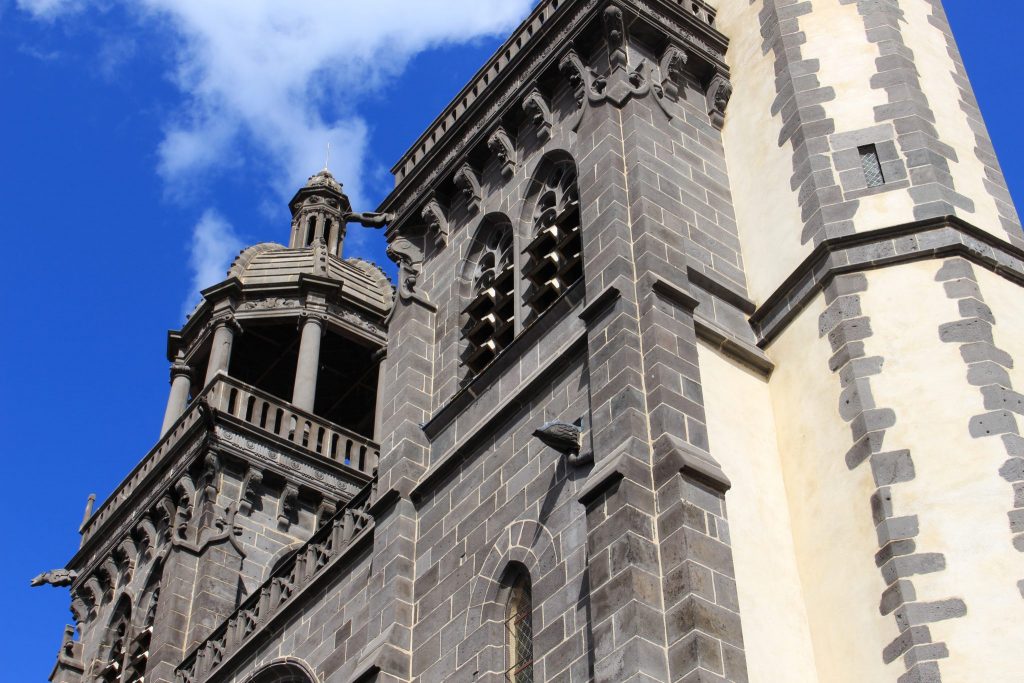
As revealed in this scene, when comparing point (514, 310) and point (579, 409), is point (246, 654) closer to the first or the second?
point (514, 310)

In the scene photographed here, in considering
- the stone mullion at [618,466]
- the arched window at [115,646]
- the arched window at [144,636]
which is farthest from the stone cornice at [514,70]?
the arched window at [115,646]

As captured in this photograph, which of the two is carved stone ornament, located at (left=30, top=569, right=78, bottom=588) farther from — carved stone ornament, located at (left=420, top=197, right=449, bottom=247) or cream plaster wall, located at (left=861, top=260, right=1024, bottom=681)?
cream plaster wall, located at (left=861, top=260, right=1024, bottom=681)

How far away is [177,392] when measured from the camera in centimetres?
3609

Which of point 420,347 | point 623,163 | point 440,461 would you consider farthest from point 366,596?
point 623,163

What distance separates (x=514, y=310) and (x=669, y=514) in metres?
6.67

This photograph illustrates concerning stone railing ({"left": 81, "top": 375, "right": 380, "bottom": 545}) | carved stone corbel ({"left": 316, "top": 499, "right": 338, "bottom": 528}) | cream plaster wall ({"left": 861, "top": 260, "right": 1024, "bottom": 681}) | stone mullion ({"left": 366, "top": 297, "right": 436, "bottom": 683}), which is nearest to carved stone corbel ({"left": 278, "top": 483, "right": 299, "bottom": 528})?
carved stone corbel ({"left": 316, "top": 499, "right": 338, "bottom": 528})

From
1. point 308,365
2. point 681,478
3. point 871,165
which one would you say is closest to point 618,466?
point 681,478

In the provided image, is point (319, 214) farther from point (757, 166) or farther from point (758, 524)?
point (758, 524)

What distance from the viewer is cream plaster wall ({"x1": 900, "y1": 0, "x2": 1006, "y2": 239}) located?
2017cm

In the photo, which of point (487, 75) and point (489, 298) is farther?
point (487, 75)

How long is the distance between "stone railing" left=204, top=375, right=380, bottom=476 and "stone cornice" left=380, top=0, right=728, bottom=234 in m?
6.90

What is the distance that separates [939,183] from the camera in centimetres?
1981

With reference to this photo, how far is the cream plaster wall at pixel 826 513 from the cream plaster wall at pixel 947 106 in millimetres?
2609

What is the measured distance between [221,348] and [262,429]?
3.96 metres
